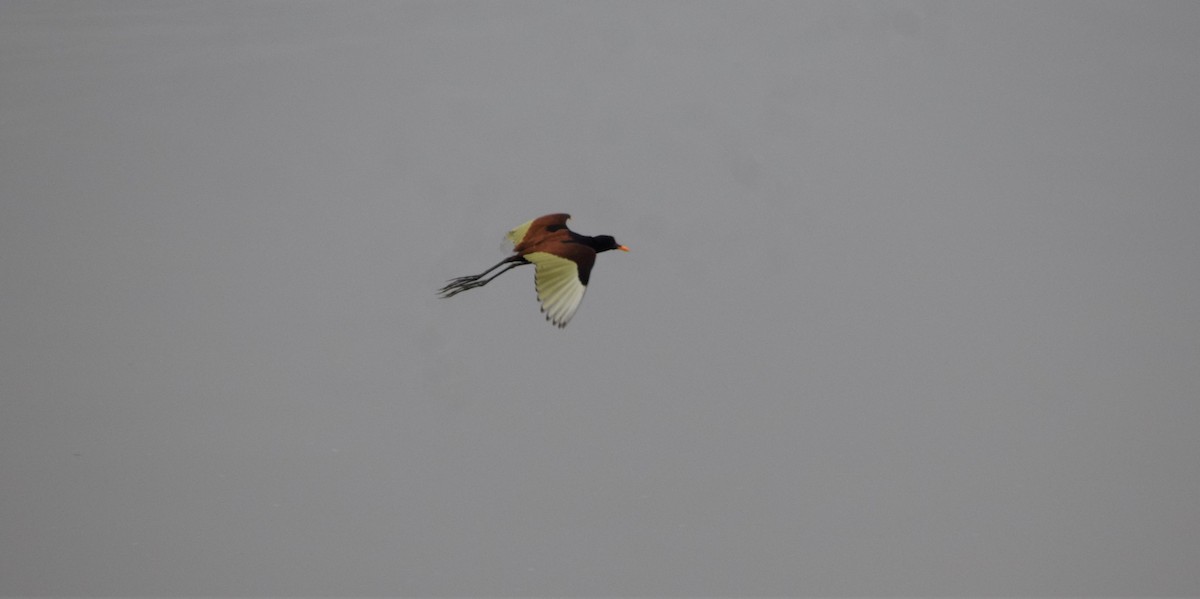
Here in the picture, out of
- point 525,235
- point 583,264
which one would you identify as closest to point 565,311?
point 583,264

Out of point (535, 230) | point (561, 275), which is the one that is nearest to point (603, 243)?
point (535, 230)

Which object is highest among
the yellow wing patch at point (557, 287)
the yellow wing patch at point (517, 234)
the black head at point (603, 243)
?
the yellow wing patch at point (517, 234)

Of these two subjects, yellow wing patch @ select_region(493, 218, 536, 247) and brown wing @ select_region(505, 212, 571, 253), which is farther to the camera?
yellow wing patch @ select_region(493, 218, 536, 247)

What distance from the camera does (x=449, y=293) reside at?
11266mm

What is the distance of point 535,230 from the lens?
435 inches

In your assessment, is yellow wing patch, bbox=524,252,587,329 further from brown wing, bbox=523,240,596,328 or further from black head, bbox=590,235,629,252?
black head, bbox=590,235,629,252

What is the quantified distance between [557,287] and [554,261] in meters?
0.23

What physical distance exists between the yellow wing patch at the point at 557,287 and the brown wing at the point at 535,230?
30cm

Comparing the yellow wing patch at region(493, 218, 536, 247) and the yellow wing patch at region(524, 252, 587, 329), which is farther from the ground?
the yellow wing patch at region(493, 218, 536, 247)

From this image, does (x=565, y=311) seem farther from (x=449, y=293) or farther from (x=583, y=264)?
(x=449, y=293)

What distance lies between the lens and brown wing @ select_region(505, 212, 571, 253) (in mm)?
10883

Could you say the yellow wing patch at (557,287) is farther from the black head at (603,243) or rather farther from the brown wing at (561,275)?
the black head at (603,243)

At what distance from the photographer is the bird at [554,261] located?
1012cm

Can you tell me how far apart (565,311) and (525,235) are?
1120mm
